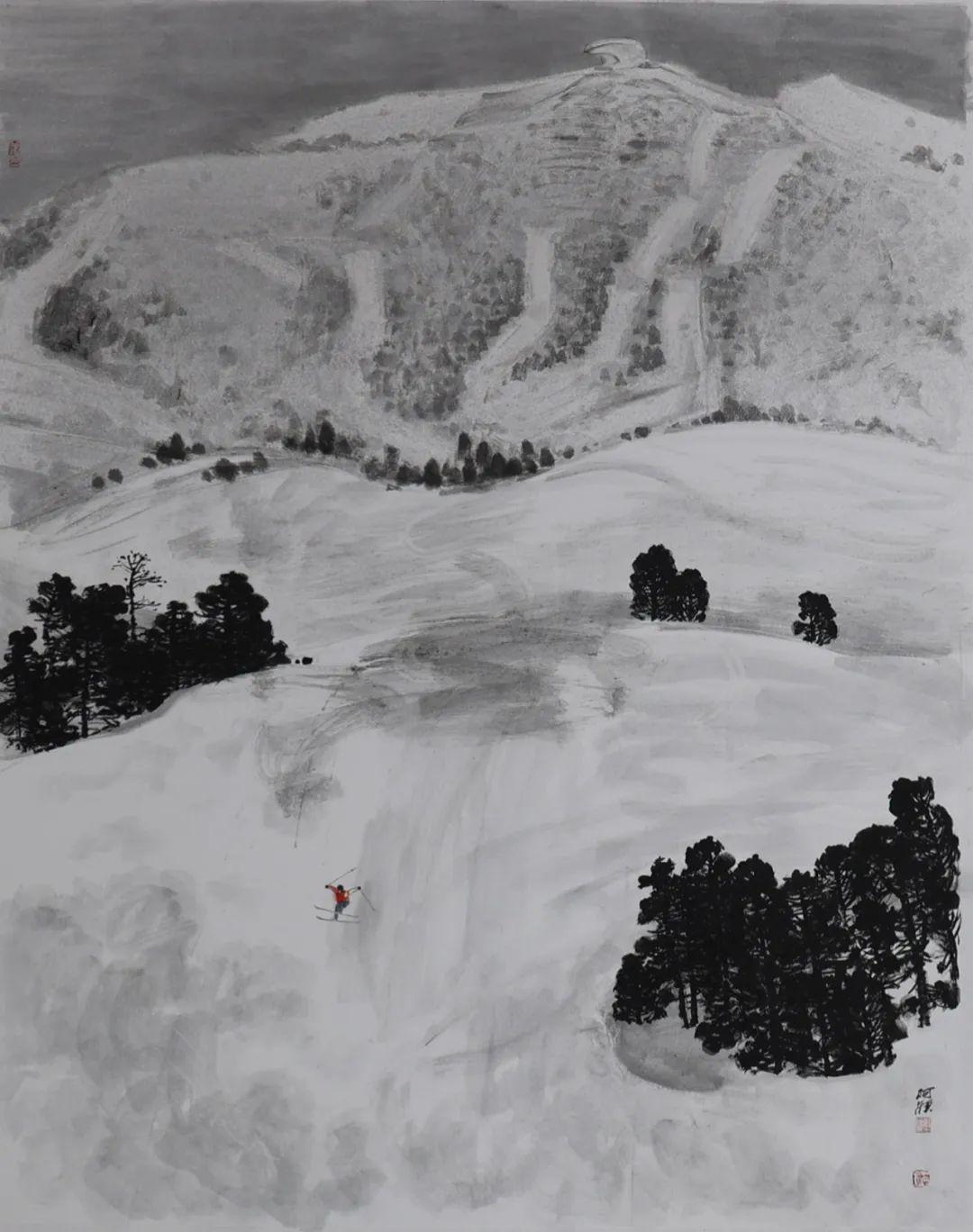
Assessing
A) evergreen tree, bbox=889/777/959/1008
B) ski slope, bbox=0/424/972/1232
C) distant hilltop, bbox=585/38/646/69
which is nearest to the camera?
ski slope, bbox=0/424/972/1232

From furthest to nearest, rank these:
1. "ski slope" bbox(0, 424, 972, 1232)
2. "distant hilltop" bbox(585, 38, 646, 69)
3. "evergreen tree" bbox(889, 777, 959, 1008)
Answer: "distant hilltop" bbox(585, 38, 646, 69)
"evergreen tree" bbox(889, 777, 959, 1008)
"ski slope" bbox(0, 424, 972, 1232)

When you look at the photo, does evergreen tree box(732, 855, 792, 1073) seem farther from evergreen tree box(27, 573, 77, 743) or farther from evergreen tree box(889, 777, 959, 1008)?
evergreen tree box(27, 573, 77, 743)

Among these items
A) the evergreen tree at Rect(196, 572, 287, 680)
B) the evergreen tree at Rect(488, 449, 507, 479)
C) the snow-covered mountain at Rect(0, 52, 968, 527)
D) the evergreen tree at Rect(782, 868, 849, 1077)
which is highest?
the snow-covered mountain at Rect(0, 52, 968, 527)

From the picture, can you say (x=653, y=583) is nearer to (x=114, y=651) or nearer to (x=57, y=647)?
(x=114, y=651)

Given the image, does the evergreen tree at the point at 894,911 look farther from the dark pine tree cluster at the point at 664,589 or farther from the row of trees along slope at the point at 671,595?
the dark pine tree cluster at the point at 664,589

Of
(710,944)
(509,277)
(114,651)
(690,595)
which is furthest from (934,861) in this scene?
(114,651)

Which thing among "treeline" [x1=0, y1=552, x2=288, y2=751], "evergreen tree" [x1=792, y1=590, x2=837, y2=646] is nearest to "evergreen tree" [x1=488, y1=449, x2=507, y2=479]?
"treeline" [x1=0, y1=552, x2=288, y2=751]
